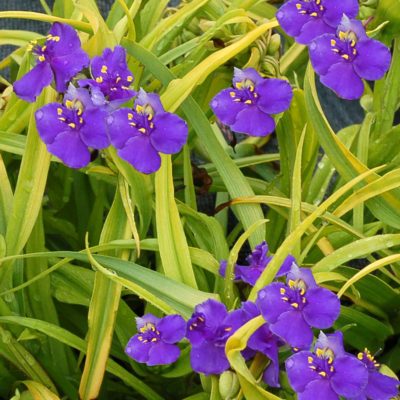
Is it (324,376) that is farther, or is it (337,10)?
(337,10)

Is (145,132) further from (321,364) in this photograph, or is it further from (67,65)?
(321,364)

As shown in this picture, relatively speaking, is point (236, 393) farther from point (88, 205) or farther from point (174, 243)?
point (88, 205)

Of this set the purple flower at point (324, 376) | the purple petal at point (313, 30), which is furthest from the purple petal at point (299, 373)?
the purple petal at point (313, 30)

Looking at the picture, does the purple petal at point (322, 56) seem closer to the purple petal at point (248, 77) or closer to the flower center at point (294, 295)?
the purple petal at point (248, 77)

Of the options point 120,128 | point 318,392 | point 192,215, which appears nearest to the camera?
point 318,392

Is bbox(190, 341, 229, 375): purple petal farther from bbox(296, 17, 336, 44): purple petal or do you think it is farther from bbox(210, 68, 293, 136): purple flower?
bbox(296, 17, 336, 44): purple petal

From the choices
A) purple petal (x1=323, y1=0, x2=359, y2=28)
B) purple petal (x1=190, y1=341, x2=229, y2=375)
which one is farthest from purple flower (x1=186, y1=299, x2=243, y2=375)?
A: purple petal (x1=323, y1=0, x2=359, y2=28)

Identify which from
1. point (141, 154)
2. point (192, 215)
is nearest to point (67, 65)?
point (141, 154)
